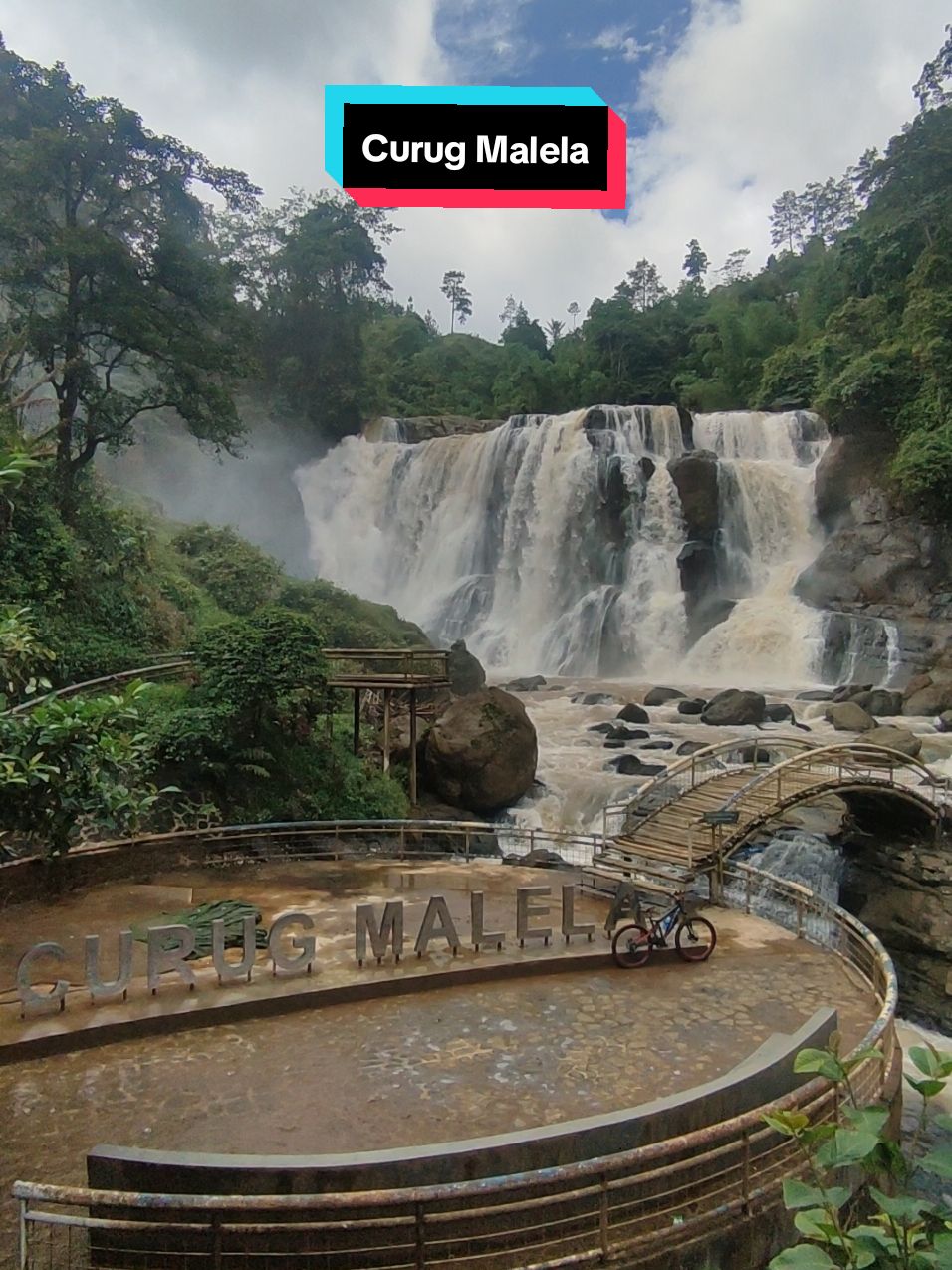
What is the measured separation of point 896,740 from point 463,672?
983cm

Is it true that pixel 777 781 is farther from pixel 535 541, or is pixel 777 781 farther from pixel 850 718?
pixel 535 541

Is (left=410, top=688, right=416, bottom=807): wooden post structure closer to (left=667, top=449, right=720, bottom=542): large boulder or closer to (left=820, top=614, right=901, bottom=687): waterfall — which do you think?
(left=820, top=614, right=901, bottom=687): waterfall

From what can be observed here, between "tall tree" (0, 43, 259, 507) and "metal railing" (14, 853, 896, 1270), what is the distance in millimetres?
18589

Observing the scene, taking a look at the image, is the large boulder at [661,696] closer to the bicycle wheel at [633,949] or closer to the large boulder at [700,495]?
the large boulder at [700,495]

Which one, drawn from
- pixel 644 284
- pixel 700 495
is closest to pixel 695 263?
pixel 644 284

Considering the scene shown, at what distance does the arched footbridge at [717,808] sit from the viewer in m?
11.6

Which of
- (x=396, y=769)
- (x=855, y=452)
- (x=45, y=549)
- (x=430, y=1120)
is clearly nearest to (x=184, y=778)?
(x=396, y=769)

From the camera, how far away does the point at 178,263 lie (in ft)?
69.3

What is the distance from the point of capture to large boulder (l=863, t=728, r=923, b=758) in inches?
738

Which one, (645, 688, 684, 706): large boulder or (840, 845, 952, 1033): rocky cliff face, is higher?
(645, 688, 684, 706): large boulder

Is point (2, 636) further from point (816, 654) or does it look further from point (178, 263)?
point (816, 654)

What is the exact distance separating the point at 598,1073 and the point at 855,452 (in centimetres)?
2977

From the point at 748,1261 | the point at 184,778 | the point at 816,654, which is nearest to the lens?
the point at 748,1261

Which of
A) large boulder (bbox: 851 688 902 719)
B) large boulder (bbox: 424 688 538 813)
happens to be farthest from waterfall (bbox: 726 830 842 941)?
large boulder (bbox: 851 688 902 719)
